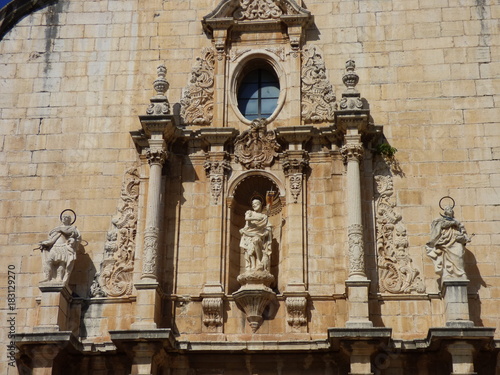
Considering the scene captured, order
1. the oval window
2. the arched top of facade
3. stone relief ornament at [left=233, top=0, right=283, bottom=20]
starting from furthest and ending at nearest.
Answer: the arched top of facade → stone relief ornament at [left=233, top=0, right=283, bottom=20] → the oval window

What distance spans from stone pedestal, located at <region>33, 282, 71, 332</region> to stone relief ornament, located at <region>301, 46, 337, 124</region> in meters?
4.52

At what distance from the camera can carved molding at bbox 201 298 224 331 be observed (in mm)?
13500

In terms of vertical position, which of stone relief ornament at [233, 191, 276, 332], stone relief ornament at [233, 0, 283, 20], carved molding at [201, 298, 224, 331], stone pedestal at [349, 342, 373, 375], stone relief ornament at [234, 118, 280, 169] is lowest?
stone pedestal at [349, 342, 373, 375]

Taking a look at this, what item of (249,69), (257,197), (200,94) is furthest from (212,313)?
(249,69)

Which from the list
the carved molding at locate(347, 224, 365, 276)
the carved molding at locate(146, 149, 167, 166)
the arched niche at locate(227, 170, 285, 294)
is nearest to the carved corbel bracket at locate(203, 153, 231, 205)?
the arched niche at locate(227, 170, 285, 294)

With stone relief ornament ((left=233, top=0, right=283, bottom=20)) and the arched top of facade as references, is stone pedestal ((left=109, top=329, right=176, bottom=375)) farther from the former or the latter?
the arched top of facade

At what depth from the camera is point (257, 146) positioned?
47.7 ft

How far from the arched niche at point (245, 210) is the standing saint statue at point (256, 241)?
289 mm

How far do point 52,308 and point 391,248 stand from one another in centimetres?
490

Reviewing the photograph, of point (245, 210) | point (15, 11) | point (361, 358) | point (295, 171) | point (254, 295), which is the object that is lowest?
point (361, 358)

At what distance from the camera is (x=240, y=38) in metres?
15.4

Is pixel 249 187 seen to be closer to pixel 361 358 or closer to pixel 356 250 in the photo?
pixel 356 250

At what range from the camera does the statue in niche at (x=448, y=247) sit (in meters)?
13.1

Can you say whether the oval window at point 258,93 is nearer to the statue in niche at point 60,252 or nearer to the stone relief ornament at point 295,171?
the stone relief ornament at point 295,171
